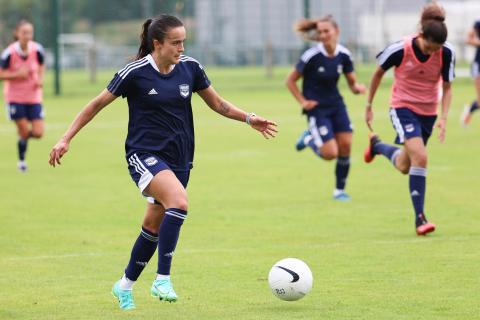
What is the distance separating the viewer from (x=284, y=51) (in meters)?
40.6

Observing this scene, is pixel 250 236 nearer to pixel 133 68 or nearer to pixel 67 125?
pixel 133 68

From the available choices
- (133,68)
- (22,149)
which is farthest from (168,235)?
(22,149)

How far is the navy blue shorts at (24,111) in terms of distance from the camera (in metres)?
17.2

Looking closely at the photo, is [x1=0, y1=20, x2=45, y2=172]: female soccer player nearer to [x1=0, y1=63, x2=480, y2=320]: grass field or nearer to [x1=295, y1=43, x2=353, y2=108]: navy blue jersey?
[x1=0, y1=63, x2=480, y2=320]: grass field

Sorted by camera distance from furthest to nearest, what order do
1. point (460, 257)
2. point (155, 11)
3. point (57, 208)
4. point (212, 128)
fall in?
point (155, 11) → point (212, 128) → point (57, 208) → point (460, 257)

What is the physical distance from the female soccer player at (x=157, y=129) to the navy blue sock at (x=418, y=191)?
3.44 meters

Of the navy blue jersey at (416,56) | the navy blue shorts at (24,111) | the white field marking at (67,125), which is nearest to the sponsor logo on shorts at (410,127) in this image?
the navy blue jersey at (416,56)

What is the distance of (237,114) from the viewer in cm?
767

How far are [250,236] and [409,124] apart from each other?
1.90 meters

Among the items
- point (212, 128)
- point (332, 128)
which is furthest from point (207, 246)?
point (212, 128)

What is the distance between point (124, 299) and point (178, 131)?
1204 mm

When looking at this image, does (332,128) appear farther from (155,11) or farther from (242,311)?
(155,11)

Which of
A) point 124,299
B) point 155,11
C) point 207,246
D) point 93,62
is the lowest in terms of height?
point 93,62

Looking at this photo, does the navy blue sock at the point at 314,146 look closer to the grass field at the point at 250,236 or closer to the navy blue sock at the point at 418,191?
the grass field at the point at 250,236
